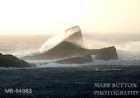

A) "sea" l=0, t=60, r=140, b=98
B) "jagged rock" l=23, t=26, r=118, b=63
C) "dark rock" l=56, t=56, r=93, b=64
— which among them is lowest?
"sea" l=0, t=60, r=140, b=98

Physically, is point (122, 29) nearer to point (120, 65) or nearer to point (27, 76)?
point (120, 65)

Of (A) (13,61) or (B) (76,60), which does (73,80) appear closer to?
(B) (76,60)

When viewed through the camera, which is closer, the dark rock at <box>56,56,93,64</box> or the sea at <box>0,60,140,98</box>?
the sea at <box>0,60,140,98</box>

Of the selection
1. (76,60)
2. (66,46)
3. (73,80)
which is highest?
(66,46)

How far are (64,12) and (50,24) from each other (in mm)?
214

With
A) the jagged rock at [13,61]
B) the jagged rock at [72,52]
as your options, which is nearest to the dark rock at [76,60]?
the jagged rock at [72,52]

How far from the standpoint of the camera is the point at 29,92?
375 cm

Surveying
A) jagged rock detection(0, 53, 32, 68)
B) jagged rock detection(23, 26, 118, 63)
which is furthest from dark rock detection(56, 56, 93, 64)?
jagged rock detection(0, 53, 32, 68)

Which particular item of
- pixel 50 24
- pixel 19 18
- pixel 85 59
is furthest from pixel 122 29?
pixel 19 18

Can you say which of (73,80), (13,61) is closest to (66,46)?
(73,80)

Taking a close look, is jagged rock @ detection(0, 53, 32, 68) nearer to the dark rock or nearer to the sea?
the sea

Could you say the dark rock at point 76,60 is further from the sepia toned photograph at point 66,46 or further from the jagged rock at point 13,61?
the jagged rock at point 13,61

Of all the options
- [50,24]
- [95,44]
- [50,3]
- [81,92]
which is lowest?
[81,92]

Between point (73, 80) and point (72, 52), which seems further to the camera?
point (72, 52)
